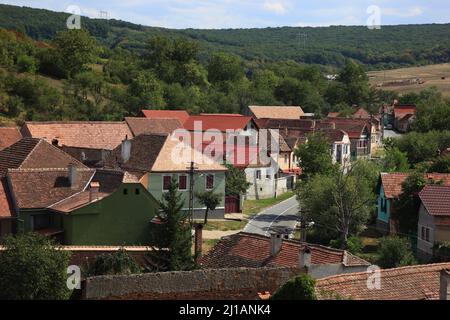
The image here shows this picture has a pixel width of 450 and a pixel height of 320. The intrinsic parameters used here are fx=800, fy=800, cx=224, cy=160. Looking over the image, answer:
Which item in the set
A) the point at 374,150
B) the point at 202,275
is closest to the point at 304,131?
the point at 374,150

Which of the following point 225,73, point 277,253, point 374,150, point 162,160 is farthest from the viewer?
point 225,73

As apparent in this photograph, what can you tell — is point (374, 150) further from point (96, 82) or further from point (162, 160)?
point (162, 160)

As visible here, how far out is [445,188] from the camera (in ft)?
114

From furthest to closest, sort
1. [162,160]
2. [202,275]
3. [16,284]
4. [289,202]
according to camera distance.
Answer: [289,202] → [162,160] → [16,284] → [202,275]

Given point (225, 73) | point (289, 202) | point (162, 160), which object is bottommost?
point (289, 202)

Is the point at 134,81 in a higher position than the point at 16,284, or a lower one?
higher

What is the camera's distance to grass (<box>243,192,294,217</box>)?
44.2 meters

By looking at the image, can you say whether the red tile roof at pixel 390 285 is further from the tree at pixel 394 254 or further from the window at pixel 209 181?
the window at pixel 209 181

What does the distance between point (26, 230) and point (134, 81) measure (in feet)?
192

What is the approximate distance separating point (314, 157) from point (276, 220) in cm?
907

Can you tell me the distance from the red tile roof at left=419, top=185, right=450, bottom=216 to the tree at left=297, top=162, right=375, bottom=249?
3133 millimetres

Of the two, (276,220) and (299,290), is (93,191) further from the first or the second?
(299,290)

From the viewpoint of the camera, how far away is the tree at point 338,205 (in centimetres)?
3550

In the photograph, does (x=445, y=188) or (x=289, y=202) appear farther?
(x=289, y=202)
